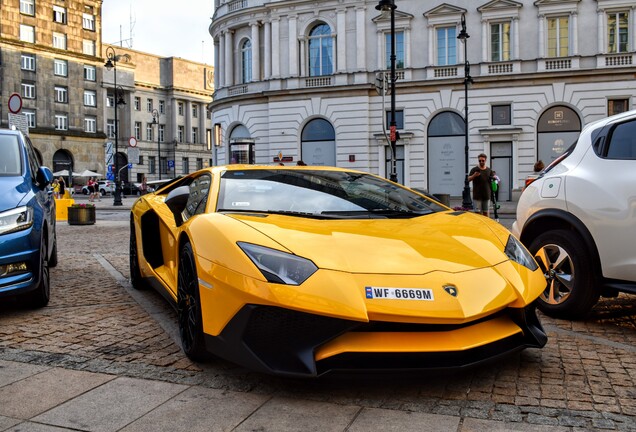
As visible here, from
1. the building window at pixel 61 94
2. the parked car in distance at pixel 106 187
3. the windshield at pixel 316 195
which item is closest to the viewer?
the windshield at pixel 316 195

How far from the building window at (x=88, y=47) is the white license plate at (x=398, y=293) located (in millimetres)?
75593

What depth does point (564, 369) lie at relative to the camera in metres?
3.83

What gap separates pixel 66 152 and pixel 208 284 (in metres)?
71.7

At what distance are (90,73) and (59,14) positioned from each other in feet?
23.4

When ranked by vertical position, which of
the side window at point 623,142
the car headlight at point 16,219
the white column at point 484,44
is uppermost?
the white column at point 484,44

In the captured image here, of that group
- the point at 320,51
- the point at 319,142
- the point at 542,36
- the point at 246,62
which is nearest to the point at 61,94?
the point at 246,62

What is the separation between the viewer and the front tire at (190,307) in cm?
376

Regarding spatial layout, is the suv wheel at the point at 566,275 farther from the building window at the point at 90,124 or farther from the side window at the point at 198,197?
the building window at the point at 90,124

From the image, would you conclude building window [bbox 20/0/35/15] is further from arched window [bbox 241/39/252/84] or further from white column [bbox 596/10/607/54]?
white column [bbox 596/10/607/54]

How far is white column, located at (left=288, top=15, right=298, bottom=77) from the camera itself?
37281mm

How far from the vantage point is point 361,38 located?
3584 cm

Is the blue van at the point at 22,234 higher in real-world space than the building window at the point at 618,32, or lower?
lower

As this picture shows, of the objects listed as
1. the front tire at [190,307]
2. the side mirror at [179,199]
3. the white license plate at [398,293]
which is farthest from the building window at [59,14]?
the white license plate at [398,293]

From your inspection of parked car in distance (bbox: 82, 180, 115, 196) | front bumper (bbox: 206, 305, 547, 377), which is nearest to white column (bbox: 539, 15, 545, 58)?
front bumper (bbox: 206, 305, 547, 377)
